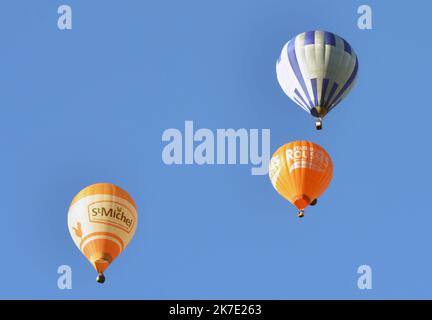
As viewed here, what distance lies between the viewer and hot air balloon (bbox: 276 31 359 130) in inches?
1427

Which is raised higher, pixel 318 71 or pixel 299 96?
pixel 318 71

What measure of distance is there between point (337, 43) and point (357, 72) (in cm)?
89

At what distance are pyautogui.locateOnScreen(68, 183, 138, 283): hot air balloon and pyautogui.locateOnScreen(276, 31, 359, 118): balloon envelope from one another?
16.7 feet

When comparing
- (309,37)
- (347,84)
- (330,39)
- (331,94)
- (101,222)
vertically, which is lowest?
(101,222)

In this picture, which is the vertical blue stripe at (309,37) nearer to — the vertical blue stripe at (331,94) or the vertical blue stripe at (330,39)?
the vertical blue stripe at (330,39)

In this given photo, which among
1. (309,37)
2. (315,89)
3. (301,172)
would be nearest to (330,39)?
(309,37)

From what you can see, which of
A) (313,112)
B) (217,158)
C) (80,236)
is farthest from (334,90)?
(80,236)

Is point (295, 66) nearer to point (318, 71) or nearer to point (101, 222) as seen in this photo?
point (318, 71)

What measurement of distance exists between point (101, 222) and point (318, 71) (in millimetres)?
6573

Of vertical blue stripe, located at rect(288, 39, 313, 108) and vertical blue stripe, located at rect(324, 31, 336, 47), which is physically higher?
vertical blue stripe, located at rect(324, 31, 336, 47)

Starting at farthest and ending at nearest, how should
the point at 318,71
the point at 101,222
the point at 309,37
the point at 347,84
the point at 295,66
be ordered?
the point at 309,37 < the point at 295,66 < the point at 347,84 < the point at 318,71 < the point at 101,222

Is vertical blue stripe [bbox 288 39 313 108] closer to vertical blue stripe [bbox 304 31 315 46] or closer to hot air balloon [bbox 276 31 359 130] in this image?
hot air balloon [bbox 276 31 359 130]

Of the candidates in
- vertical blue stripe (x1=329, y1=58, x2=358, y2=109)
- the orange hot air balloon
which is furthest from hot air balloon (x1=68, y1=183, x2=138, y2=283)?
vertical blue stripe (x1=329, y1=58, x2=358, y2=109)

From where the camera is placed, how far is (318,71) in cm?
3625
